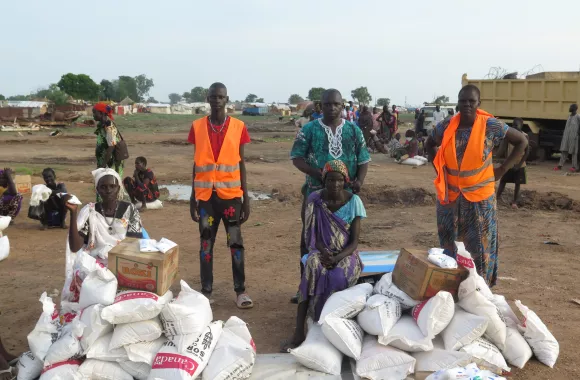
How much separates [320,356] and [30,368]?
1.67m

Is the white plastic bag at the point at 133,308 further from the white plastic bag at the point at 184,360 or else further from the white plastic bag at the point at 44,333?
the white plastic bag at the point at 44,333

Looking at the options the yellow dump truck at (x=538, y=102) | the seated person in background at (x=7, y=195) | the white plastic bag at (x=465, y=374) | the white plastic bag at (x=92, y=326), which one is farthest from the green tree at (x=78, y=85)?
the white plastic bag at (x=465, y=374)

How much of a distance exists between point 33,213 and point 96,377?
15.6ft

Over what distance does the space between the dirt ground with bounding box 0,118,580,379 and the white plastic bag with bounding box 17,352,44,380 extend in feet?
1.94

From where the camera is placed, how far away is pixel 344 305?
11.1ft

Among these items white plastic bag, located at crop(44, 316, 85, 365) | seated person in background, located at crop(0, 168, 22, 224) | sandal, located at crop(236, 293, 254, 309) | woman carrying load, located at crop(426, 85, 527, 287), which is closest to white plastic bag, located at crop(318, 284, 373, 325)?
woman carrying load, located at crop(426, 85, 527, 287)

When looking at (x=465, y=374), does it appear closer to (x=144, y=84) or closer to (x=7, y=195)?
(x=7, y=195)

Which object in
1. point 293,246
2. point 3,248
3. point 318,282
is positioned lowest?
point 293,246

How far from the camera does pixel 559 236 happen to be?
6754 mm

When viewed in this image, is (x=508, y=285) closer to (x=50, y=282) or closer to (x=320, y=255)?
(x=320, y=255)

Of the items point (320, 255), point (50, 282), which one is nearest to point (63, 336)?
point (320, 255)

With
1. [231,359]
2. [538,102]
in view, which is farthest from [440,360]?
[538,102]

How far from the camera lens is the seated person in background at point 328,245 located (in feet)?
12.0

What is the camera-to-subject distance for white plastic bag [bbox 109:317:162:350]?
3.09 metres
